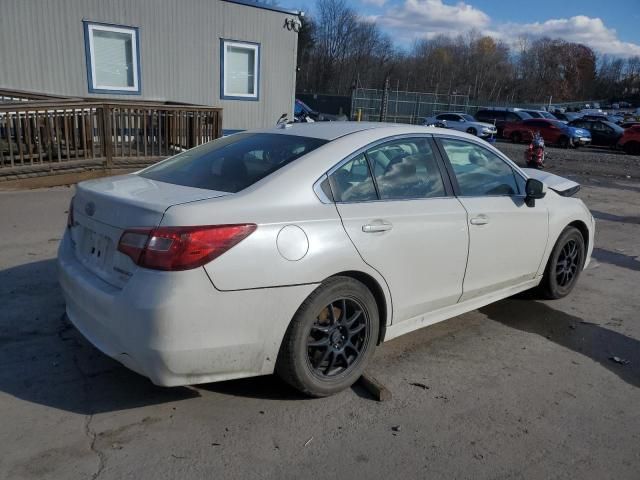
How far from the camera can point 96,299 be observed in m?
2.88

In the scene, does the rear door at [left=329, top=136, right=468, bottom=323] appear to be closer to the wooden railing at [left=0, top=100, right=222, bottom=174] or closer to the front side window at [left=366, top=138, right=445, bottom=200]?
the front side window at [left=366, top=138, right=445, bottom=200]

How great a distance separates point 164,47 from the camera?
43.0ft

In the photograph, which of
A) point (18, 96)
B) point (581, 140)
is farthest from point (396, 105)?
point (18, 96)

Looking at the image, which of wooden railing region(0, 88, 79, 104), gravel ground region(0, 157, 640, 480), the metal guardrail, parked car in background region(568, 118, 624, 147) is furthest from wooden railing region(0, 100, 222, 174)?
the metal guardrail

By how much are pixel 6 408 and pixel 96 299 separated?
0.84 m

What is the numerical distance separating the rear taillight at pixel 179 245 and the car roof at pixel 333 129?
115 centimetres

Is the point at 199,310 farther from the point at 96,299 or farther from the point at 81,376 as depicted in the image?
the point at 81,376

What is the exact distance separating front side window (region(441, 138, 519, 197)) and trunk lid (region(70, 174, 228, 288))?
1866 mm

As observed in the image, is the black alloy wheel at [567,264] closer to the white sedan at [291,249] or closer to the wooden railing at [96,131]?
the white sedan at [291,249]

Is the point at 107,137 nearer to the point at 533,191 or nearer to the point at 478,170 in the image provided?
the point at 478,170

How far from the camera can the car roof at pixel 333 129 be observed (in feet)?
11.9

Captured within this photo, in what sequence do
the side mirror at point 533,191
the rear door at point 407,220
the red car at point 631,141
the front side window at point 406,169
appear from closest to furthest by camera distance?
the rear door at point 407,220
the front side window at point 406,169
the side mirror at point 533,191
the red car at point 631,141

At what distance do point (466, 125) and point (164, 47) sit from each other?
2039 centimetres

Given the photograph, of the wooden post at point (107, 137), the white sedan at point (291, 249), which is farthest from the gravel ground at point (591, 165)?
the white sedan at point (291, 249)
